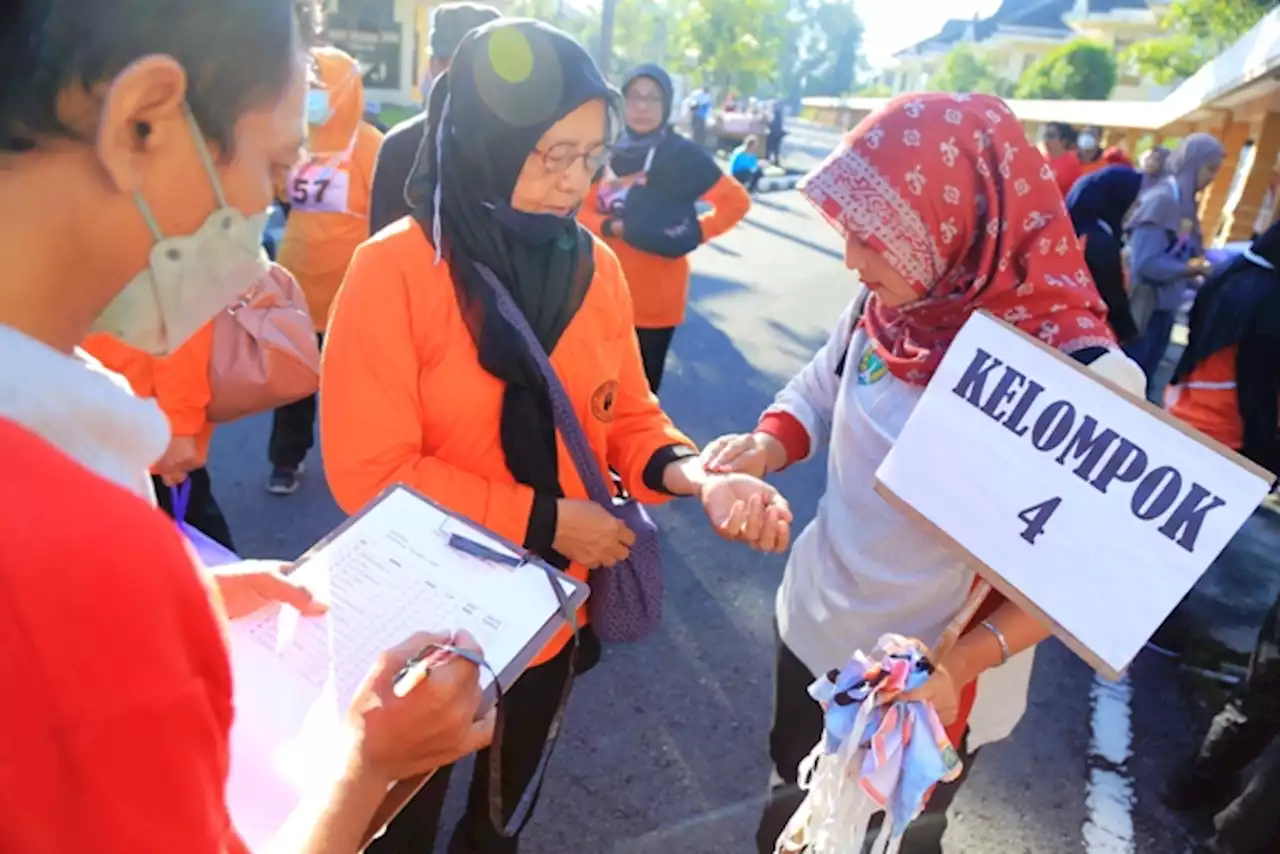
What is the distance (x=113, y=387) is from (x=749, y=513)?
1.14 metres

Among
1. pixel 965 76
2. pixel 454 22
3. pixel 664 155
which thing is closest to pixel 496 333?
pixel 454 22

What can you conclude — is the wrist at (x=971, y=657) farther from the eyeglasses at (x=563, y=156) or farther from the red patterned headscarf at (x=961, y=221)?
the eyeglasses at (x=563, y=156)

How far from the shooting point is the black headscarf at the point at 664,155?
4.27m

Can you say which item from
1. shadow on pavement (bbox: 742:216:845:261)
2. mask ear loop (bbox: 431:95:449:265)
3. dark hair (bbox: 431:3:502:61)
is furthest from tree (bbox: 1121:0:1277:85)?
mask ear loop (bbox: 431:95:449:265)

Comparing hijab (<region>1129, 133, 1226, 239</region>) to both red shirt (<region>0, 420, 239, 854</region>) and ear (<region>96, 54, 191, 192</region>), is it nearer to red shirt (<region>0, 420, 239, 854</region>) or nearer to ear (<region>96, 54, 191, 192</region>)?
ear (<region>96, 54, 191, 192</region>)

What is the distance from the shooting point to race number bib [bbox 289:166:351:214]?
143 inches

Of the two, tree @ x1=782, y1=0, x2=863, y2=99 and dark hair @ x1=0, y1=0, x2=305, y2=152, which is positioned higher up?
dark hair @ x1=0, y1=0, x2=305, y2=152

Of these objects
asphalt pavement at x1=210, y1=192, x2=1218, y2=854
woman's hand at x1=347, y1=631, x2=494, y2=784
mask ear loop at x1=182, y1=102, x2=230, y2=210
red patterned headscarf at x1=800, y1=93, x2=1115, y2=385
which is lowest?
asphalt pavement at x1=210, y1=192, x2=1218, y2=854

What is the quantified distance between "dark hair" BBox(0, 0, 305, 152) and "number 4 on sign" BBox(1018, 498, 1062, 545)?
1.06 meters

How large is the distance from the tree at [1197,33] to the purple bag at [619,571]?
14906mm

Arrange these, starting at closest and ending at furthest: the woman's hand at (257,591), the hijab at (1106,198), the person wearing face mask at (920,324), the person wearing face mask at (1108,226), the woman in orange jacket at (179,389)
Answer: the woman's hand at (257,591), the person wearing face mask at (920,324), the woman in orange jacket at (179,389), the person wearing face mask at (1108,226), the hijab at (1106,198)

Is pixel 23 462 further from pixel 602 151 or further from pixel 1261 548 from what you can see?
pixel 1261 548

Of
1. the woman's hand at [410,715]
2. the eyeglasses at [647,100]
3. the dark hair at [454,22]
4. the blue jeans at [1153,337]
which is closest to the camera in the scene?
the woman's hand at [410,715]

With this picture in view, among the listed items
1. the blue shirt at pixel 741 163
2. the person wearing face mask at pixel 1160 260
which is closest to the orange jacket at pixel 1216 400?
the person wearing face mask at pixel 1160 260
